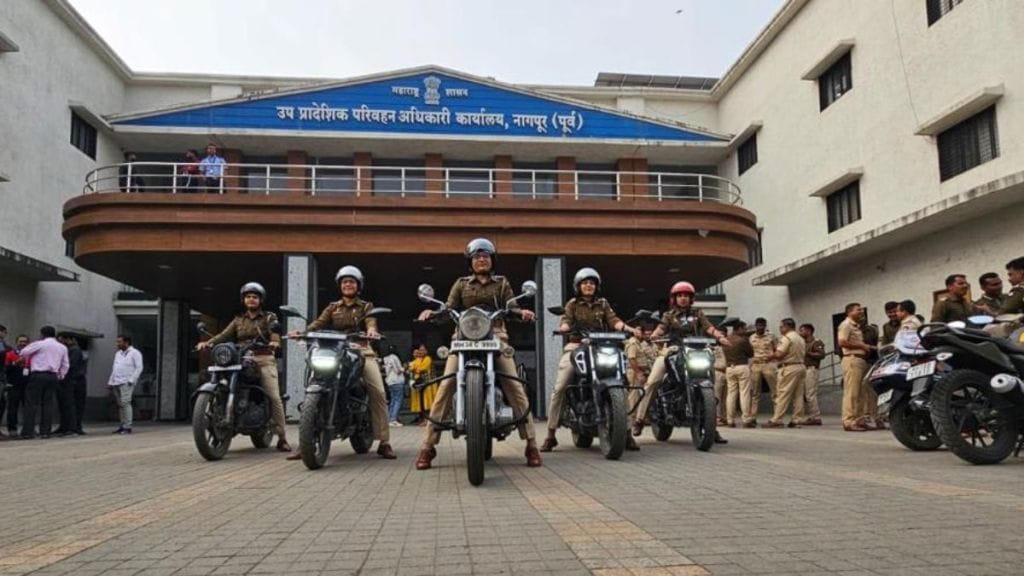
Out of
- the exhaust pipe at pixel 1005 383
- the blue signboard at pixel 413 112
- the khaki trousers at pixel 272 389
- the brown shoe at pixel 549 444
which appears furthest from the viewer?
the blue signboard at pixel 413 112

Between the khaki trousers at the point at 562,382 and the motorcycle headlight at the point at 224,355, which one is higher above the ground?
the motorcycle headlight at the point at 224,355

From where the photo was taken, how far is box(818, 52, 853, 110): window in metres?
20.1

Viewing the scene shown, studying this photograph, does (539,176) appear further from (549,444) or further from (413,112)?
(549,444)

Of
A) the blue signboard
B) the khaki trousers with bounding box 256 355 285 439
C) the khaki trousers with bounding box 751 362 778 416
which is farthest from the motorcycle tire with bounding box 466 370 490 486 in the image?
the blue signboard

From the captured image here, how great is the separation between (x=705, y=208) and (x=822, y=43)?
773 centimetres

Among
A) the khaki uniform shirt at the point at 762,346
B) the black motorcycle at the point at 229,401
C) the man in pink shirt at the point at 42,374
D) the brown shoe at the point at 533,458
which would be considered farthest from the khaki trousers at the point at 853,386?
the man in pink shirt at the point at 42,374

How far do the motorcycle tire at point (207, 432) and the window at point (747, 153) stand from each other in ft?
68.1

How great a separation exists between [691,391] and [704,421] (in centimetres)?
37

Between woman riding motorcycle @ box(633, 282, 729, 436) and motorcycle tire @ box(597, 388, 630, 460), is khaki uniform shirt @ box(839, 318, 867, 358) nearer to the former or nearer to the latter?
woman riding motorcycle @ box(633, 282, 729, 436)

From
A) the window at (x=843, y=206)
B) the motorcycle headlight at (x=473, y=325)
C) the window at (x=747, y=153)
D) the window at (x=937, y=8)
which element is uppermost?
the window at (x=937, y=8)

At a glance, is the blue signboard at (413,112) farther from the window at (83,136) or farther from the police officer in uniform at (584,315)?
the police officer in uniform at (584,315)

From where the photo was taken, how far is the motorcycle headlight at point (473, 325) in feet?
20.1

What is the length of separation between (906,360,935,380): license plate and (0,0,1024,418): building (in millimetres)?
6920

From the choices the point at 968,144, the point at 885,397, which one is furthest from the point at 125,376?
the point at 968,144
